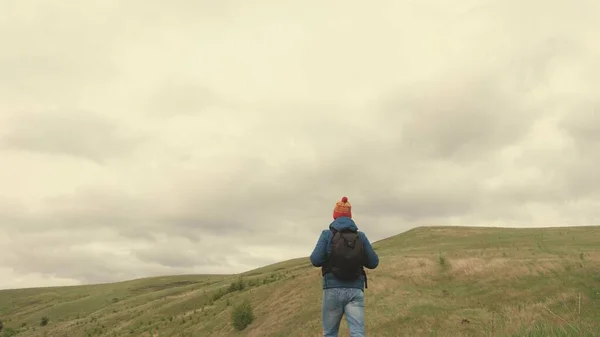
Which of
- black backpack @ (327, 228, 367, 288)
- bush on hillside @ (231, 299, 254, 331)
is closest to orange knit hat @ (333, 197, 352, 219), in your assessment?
black backpack @ (327, 228, 367, 288)

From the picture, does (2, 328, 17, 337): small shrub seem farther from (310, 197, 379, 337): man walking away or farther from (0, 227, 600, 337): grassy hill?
(310, 197, 379, 337): man walking away

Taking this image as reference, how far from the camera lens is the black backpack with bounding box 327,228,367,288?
25.9ft

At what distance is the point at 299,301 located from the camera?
3562 centimetres

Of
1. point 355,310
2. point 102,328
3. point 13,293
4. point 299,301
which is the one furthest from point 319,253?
point 13,293

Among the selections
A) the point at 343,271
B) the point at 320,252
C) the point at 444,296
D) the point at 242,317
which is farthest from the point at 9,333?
the point at 343,271

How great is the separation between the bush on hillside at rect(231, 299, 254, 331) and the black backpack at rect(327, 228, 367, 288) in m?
30.4

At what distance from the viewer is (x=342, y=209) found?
858 centimetres

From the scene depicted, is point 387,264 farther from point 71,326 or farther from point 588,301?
point 71,326

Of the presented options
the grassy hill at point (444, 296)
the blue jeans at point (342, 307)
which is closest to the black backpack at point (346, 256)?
the blue jeans at point (342, 307)

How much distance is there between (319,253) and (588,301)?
26.6 metres

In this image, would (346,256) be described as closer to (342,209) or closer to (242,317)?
(342,209)

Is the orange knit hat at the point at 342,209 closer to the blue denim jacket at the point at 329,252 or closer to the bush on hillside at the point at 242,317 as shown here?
the blue denim jacket at the point at 329,252

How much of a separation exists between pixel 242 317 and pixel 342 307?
30.6m

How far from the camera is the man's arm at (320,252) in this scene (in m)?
8.14
